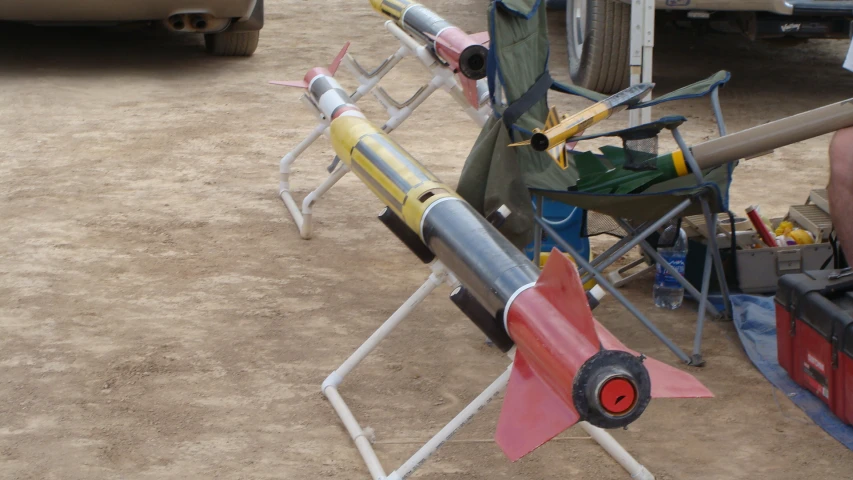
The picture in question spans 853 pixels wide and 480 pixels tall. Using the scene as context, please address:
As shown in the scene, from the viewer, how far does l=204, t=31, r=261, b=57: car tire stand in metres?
8.49

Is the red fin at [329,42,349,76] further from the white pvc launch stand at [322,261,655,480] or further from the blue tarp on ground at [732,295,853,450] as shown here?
the blue tarp on ground at [732,295,853,450]

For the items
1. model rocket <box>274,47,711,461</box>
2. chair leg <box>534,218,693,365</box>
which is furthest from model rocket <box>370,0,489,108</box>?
model rocket <box>274,47,711,461</box>

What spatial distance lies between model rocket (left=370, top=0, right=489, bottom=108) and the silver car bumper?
9.20 ft

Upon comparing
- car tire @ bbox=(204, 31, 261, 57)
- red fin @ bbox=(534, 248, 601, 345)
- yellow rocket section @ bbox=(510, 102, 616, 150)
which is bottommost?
car tire @ bbox=(204, 31, 261, 57)

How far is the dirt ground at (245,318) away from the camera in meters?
3.19

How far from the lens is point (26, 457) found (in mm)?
3127

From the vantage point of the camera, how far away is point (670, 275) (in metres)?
4.14

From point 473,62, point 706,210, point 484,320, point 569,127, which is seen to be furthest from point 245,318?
point 706,210

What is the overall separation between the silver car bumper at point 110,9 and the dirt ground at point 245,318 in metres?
0.54

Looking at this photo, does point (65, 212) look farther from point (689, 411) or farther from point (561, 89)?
point (689, 411)

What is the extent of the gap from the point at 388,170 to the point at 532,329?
94 centimetres

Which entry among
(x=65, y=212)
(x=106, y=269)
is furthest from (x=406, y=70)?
(x=106, y=269)

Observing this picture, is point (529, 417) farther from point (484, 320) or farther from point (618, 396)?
point (484, 320)

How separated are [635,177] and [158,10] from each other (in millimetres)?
4841
